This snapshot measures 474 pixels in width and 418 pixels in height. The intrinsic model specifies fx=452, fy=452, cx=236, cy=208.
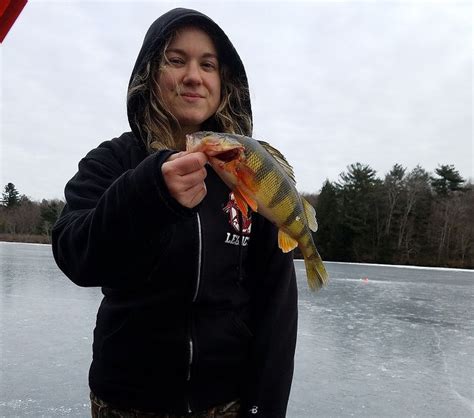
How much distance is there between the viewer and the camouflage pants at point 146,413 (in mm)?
1688

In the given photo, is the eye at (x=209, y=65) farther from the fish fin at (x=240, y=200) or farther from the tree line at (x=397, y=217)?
the tree line at (x=397, y=217)

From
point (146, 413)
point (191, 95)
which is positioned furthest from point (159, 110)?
point (146, 413)

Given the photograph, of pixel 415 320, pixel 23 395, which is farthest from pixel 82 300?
pixel 415 320

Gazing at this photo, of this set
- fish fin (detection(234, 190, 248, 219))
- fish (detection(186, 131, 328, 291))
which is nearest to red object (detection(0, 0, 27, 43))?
fish (detection(186, 131, 328, 291))

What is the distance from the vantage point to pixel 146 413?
169cm

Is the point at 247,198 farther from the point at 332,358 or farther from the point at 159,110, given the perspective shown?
the point at 332,358

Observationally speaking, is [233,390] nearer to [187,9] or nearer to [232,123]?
[232,123]

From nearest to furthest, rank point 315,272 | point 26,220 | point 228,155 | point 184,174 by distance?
point 184,174 < point 228,155 < point 315,272 < point 26,220

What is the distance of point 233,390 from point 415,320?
812 cm

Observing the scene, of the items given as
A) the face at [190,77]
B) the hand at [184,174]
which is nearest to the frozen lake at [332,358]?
the face at [190,77]

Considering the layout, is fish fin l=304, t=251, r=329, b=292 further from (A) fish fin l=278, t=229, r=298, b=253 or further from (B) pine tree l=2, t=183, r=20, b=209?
(B) pine tree l=2, t=183, r=20, b=209

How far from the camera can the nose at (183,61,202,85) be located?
186 centimetres

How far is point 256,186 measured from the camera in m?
1.59

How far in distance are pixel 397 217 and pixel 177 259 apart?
4184 cm
